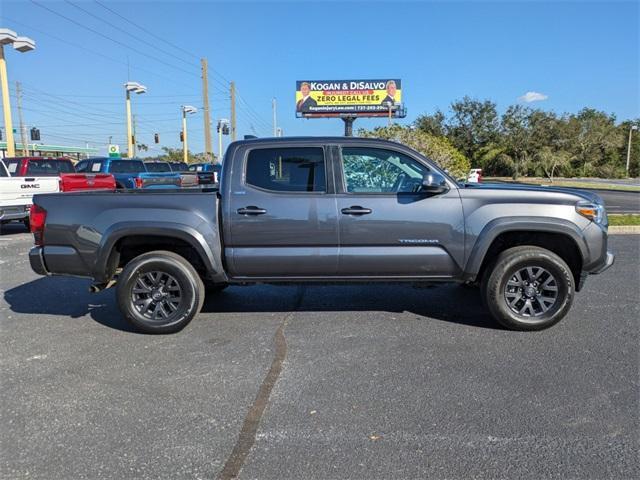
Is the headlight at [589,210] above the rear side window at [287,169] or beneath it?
beneath

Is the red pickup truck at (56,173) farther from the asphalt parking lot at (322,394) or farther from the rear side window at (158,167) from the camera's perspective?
the asphalt parking lot at (322,394)

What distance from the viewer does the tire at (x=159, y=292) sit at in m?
4.62

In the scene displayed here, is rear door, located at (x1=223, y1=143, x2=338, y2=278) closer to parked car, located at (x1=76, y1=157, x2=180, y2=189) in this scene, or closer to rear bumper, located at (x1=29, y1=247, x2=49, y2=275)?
rear bumper, located at (x1=29, y1=247, x2=49, y2=275)

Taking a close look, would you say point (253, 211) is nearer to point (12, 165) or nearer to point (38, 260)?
point (38, 260)

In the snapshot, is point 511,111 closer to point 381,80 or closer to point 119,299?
point 381,80

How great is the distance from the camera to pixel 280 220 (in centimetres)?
457

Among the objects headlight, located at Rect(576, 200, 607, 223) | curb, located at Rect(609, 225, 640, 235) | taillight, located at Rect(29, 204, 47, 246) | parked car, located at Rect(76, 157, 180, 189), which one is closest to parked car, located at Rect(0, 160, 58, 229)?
parked car, located at Rect(76, 157, 180, 189)

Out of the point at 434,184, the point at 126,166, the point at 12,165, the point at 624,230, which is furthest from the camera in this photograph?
the point at 126,166

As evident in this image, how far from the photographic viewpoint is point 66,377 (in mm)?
3738

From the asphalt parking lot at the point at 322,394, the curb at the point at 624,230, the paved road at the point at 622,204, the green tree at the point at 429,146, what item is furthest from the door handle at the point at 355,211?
the paved road at the point at 622,204

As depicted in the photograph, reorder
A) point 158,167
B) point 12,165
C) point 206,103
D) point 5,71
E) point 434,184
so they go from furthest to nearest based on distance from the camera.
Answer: point 206,103 < point 158,167 < point 5,71 < point 12,165 < point 434,184

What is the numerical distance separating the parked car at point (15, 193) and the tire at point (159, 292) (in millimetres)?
8407

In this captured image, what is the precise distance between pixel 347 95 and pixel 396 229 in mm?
52166

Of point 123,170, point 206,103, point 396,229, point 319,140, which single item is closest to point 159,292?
point 319,140
